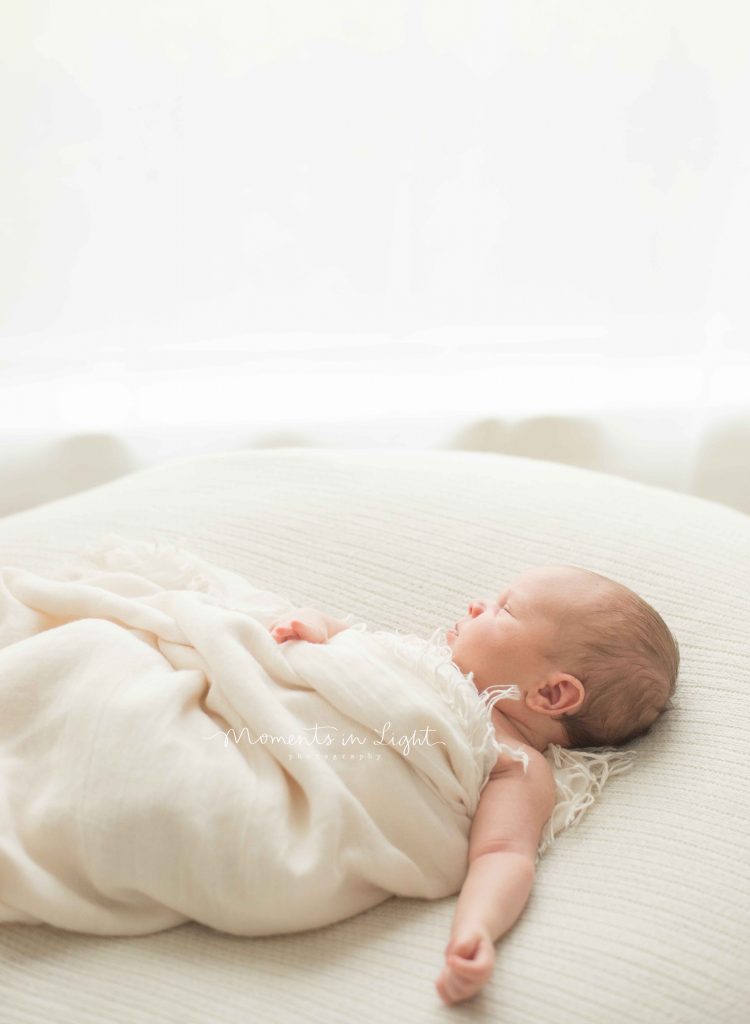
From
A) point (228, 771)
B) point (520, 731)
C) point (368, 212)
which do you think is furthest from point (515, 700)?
point (368, 212)

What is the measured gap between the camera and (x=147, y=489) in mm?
1735

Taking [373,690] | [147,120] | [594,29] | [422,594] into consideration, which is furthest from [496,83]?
[373,690]

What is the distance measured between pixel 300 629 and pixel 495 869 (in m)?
0.33

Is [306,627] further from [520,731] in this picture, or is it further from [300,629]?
[520,731]

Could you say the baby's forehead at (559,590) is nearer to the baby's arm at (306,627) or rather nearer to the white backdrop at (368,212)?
the baby's arm at (306,627)

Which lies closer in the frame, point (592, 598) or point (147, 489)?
point (592, 598)

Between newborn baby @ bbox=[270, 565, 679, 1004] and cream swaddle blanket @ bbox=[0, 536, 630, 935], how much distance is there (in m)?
0.03

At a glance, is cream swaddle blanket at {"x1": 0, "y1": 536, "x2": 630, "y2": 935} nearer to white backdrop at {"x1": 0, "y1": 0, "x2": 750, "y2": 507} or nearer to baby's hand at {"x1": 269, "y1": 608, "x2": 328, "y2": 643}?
baby's hand at {"x1": 269, "y1": 608, "x2": 328, "y2": 643}

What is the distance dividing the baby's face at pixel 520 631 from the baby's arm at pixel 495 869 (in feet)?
0.32

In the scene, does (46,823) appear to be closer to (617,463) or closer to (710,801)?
(710,801)

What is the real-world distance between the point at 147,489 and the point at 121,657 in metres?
0.58

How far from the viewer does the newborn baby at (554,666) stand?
121 cm

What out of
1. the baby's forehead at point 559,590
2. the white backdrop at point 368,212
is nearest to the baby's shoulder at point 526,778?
the baby's forehead at point 559,590

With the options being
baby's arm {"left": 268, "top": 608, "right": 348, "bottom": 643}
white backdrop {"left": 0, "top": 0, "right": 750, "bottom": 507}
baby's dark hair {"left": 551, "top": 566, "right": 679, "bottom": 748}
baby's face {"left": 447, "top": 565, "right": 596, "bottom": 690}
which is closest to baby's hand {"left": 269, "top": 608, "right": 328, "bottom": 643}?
baby's arm {"left": 268, "top": 608, "right": 348, "bottom": 643}
